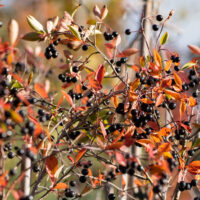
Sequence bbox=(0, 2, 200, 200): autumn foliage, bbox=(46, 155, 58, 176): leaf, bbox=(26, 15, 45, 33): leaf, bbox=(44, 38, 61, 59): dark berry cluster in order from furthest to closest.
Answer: bbox=(44, 38, 61, 59): dark berry cluster
bbox=(26, 15, 45, 33): leaf
bbox=(46, 155, 58, 176): leaf
bbox=(0, 2, 200, 200): autumn foliage

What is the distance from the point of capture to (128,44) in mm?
2252

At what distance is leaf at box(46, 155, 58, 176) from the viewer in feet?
3.04

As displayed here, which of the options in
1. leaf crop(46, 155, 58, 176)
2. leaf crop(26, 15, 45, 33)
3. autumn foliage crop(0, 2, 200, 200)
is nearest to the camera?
autumn foliage crop(0, 2, 200, 200)

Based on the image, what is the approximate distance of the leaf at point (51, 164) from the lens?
0.93 m

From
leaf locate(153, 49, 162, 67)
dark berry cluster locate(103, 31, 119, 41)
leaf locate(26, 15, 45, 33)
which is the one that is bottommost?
leaf locate(153, 49, 162, 67)

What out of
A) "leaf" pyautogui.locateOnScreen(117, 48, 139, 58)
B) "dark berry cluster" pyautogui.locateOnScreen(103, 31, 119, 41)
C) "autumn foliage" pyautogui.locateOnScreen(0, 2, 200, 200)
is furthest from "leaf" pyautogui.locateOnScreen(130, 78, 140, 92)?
"dark berry cluster" pyautogui.locateOnScreen(103, 31, 119, 41)

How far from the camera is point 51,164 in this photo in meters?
0.93

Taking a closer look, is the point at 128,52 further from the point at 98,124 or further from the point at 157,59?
the point at 98,124

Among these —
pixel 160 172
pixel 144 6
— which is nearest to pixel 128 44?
pixel 144 6

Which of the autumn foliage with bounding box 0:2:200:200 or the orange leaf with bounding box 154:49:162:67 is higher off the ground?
the orange leaf with bounding box 154:49:162:67

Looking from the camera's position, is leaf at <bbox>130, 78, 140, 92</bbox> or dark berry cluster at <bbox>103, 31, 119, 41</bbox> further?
dark berry cluster at <bbox>103, 31, 119, 41</bbox>

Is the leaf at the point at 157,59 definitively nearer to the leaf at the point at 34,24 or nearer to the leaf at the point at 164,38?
the leaf at the point at 164,38

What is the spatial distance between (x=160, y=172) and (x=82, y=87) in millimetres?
604

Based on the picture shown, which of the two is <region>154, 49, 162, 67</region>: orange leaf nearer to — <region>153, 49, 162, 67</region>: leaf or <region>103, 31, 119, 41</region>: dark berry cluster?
<region>153, 49, 162, 67</region>: leaf
